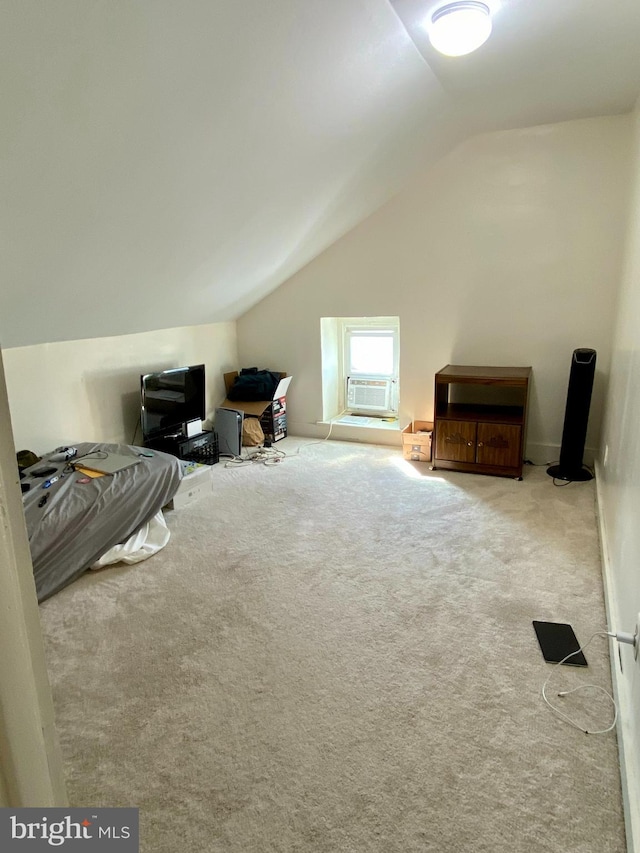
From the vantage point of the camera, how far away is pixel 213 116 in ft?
6.50

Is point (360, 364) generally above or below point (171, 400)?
above

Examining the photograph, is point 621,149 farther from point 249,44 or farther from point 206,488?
point 206,488

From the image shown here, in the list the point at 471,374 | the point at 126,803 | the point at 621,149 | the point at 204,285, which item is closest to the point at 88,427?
the point at 204,285

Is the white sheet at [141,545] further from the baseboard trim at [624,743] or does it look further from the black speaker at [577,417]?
the black speaker at [577,417]

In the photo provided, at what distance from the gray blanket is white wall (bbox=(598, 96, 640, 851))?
2.35m

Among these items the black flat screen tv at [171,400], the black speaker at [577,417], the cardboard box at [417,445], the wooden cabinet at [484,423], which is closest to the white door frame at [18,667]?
the black flat screen tv at [171,400]

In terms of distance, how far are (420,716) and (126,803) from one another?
0.94 metres

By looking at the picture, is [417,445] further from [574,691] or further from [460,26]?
[460,26]

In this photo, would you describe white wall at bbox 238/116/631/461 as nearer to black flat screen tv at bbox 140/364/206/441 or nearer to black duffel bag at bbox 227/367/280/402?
black duffel bag at bbox 227/367/280/402

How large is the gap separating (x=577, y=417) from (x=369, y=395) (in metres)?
2.00

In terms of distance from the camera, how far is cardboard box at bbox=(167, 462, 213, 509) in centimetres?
337

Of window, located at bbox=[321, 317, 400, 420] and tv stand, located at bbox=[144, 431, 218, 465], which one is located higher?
window, located at bbox=[321, 317, 400, 420]

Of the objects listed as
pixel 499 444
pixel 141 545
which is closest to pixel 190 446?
pixel 141 545

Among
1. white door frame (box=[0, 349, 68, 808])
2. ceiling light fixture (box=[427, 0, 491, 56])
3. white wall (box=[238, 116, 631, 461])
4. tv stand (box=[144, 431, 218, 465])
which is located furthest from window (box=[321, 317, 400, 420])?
white door frame (box=[0, 349, 68, 808])
